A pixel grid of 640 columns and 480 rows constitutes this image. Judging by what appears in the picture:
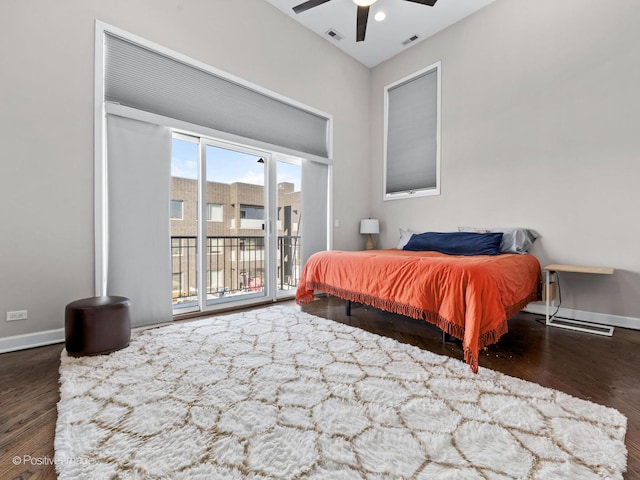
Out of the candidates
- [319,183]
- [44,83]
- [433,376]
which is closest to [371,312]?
[433,376]

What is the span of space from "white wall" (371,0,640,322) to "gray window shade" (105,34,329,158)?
2.20 meters

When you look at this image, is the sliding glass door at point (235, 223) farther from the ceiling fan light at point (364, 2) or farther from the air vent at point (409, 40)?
the air vent at point (409, 40)

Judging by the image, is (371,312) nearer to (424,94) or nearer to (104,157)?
(104,157)

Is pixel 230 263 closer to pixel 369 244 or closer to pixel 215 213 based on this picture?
pixel 215 213

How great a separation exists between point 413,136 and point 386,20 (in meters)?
1.61

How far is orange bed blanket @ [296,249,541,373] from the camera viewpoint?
199cm

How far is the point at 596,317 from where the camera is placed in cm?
304

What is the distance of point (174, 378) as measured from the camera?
5.98 ft

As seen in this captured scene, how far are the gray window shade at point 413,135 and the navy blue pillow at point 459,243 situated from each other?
1.04 metres

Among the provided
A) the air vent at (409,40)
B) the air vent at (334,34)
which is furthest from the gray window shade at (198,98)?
the air vent at (409,40)

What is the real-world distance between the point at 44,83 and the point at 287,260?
3.23 metres

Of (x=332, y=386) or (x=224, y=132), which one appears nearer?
(x=332, y=386)

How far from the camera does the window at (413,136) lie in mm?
4402

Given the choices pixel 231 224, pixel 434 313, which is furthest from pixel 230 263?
pixel 434 313
